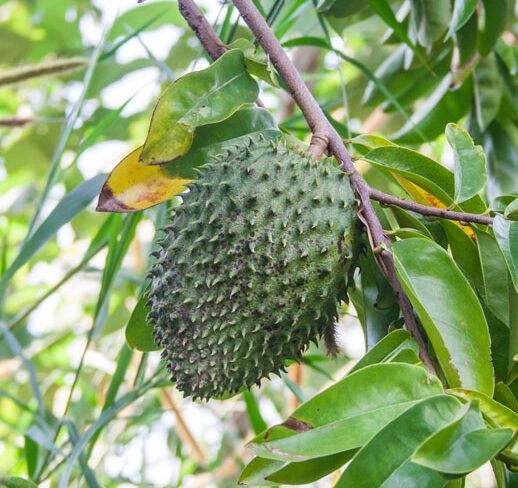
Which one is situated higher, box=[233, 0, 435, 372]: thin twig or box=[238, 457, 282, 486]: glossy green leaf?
box=[233, 0, 435, 372]: thin twig

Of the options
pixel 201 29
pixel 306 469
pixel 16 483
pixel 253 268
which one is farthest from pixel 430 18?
pixel 16 483

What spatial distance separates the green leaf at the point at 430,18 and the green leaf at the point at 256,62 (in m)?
0.80

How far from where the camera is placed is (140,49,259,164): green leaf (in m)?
1.13

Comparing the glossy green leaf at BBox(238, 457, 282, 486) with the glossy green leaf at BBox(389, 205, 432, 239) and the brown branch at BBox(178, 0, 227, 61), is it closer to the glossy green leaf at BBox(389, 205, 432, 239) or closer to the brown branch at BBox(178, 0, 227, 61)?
the glossy green leaf at BBox(389, 205, 432, 239)

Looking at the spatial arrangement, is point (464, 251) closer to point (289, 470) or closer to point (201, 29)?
point (289, 470)

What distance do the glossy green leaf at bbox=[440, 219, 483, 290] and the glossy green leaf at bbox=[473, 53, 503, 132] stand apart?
118 cm

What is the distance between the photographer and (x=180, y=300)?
1111 mm

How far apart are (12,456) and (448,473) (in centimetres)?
350

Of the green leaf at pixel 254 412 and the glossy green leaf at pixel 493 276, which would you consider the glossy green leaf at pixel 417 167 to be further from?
the green leaf at pixel 254 412

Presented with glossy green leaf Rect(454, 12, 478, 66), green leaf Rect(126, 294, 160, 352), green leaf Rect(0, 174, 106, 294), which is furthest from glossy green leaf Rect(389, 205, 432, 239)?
glossy green leaf Rect(454, 12, 478, 66)

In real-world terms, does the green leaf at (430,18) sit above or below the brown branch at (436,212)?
above

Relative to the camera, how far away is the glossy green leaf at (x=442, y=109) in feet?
7.27

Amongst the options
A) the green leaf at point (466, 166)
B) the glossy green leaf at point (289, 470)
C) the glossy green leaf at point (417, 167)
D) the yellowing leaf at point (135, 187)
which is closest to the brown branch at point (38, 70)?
the yellowing leaf at point (135, 187)

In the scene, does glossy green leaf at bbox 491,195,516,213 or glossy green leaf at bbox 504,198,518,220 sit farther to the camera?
glossy green leaf at bbox 491,195,516,213
